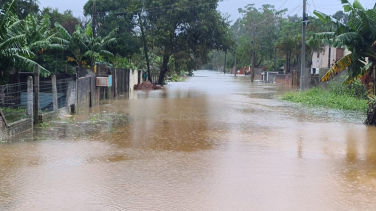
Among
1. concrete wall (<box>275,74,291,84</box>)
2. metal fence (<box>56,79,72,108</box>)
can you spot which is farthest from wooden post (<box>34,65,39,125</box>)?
concrete wall (<box>275,74,291,84</box>)

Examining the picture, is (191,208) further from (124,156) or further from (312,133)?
(312,133)

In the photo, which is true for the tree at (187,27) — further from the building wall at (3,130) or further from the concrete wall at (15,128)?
the building wall at (3,130)

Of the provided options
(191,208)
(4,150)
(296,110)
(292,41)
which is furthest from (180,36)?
(191,208)

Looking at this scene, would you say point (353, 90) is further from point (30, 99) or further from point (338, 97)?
point (30, 99)

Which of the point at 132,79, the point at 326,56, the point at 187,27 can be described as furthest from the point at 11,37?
A: the point at 326,56

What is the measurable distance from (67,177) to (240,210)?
10.1 ft

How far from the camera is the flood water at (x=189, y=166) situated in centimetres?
597

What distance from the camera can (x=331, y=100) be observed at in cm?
2155

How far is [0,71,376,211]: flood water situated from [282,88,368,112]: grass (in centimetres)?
548

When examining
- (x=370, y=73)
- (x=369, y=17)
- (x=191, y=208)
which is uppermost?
(x=369, y=17)

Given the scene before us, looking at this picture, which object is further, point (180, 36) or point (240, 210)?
point (180, 36)

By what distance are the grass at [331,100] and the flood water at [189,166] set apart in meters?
5.48

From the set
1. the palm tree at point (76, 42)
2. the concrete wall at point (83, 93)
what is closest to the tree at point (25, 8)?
the palm tree at point (76, 42)

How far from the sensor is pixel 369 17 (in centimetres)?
1565
